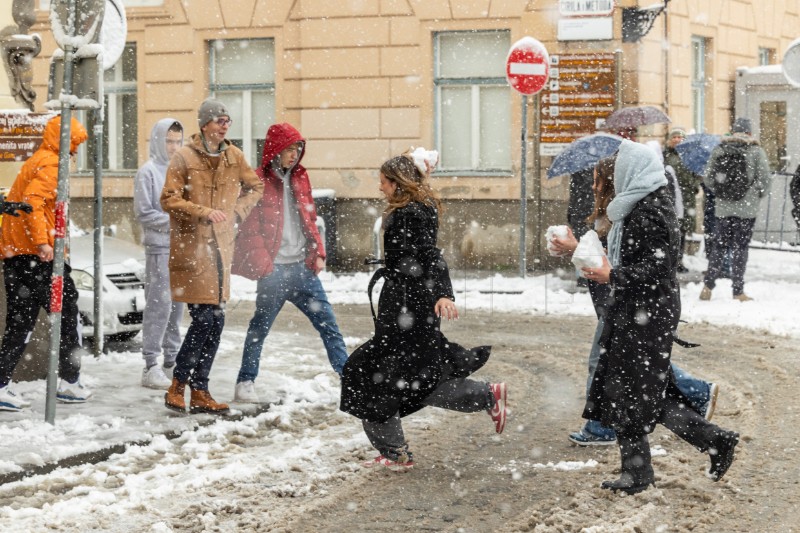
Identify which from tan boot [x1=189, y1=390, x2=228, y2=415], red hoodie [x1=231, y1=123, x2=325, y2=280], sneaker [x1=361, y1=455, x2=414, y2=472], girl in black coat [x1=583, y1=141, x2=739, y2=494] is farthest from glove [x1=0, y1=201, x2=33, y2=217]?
girl in black coat [x1=583, y1=141, x2=739, y2=494]

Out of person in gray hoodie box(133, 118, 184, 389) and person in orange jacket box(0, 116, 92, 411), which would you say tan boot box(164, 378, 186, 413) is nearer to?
person in orange jacket box(0, 116, 92, 411)

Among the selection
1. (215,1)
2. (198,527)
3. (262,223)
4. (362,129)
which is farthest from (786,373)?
(215,1)

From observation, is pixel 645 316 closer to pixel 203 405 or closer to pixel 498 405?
pixel 498 405

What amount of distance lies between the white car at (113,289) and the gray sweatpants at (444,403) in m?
4.50

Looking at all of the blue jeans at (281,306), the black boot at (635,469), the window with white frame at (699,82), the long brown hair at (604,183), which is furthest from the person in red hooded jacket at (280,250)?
the window with white frame at (699,82)

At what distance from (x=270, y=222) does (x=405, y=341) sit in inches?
78.7

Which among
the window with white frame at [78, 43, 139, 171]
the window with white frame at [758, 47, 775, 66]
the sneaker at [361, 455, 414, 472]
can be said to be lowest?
the sneaker at [361, 455, 414, 472]

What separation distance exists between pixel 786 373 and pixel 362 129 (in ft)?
33.5

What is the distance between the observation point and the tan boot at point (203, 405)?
7.89 metres

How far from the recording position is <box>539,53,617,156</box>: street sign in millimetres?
17922

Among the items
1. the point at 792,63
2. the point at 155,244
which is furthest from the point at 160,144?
the point at 792,63

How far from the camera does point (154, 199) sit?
901cm

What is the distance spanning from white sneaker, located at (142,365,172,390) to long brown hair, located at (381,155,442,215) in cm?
294

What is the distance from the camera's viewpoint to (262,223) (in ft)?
27.0
